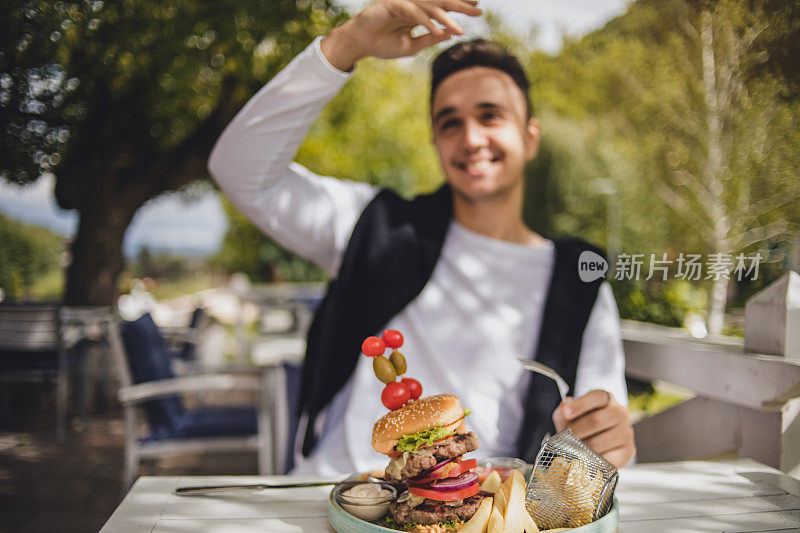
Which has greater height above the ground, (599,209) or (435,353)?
(599,209)

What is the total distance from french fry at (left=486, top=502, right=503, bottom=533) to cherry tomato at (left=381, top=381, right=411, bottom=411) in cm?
24

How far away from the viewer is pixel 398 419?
1036 mm

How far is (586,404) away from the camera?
1.27 metres

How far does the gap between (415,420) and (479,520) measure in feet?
0.62

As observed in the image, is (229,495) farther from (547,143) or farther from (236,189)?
(547,143)

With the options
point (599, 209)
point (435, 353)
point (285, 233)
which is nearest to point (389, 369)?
point (435, 353)

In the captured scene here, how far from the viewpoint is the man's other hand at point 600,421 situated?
4.19 ft

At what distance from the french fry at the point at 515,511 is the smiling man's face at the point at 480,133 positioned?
103 centimetres

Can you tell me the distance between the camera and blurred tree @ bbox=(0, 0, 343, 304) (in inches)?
79.4

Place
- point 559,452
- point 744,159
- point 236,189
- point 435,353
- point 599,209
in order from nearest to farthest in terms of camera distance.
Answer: point 559,452 → point 236,189 → point 435,353 → point 744,159 → point 599,209

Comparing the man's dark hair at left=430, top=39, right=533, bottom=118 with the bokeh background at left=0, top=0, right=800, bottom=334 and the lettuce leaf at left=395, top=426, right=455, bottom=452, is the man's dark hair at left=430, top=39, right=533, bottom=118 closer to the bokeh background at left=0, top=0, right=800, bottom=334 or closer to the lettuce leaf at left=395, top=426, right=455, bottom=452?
the bokeh background at left=0, top=0, right=800, bottom=334

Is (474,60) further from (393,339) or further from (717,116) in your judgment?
(393,339)

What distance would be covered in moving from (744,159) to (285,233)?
5.08 feet

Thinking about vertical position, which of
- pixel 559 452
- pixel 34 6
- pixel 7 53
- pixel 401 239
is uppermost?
pixel 34 6
